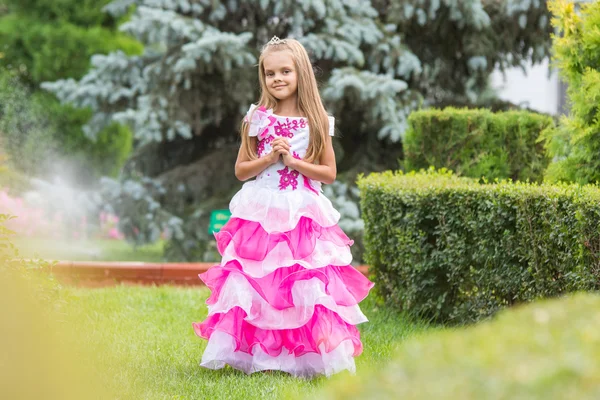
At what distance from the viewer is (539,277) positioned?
426cm

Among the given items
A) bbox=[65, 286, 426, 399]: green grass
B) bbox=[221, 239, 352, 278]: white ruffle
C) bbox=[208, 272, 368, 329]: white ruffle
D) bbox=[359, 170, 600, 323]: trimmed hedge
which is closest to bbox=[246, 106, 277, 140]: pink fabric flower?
bbox=[221, 239, 352, 278]: white ruffle

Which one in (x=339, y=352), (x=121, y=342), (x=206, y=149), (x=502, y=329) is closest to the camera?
(x=502, y=329)

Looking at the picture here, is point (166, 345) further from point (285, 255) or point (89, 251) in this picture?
point (89, 251)

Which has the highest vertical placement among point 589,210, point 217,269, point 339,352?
point 589,210

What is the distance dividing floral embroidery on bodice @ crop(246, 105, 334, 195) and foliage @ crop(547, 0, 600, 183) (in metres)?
1.77

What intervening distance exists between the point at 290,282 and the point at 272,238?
0.21m

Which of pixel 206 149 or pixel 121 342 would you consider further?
pixel 206 149

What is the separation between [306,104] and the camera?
3932 millimetres

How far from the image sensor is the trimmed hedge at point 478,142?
696cm

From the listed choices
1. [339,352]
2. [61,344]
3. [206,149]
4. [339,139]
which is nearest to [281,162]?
[339,352]

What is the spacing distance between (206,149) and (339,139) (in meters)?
1.66

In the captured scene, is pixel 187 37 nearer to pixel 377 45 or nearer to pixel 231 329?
pixel 377 45

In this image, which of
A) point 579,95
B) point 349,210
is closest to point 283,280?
point 579,95

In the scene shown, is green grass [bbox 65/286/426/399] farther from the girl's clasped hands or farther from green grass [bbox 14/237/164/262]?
green grass [bbox 14/237/164/262]
